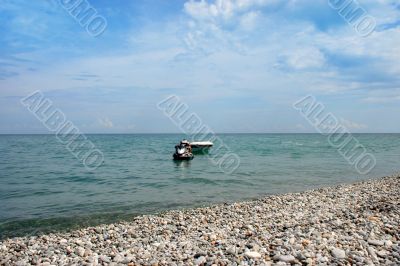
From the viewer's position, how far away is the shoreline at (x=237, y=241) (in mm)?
6742

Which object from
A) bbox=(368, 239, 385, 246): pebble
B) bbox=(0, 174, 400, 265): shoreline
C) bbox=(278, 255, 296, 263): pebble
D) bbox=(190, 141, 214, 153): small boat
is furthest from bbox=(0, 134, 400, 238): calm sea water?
bbox=(190, 141, 214, 153): small boat

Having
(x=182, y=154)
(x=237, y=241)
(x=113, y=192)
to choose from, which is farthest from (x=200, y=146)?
(x=237, y=241)

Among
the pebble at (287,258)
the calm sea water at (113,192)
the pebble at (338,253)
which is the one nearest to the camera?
the pebble at (287,258)

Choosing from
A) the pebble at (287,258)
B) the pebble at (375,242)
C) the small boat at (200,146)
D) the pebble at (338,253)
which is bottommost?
the pebble at (287,258)

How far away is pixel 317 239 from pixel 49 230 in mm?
9189

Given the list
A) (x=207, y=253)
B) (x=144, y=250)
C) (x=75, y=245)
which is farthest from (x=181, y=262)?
(x=75, y=245)

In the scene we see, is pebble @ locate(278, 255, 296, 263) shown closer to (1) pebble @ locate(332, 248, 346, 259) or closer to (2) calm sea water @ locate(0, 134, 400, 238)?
(1) pebble @ locate(332, 248, 346, 259)

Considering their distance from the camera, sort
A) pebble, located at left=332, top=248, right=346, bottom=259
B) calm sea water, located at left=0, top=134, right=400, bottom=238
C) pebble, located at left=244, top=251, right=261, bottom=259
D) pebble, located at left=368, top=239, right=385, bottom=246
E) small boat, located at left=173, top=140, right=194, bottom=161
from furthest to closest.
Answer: small boat, located at left=173, top=140, right=194, bottom=161
calm sea water, located at left=0, top=134, right=400, bottom=238
pebble, located at left=368, top=239, right=385, bottom=246
pebble, located at left=244, top=251, right=261, bottom=259
pebble, located at left=332, top=248, right=346, bottom=259

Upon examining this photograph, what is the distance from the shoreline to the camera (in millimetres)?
6742

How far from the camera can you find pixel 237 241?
26.7 ft

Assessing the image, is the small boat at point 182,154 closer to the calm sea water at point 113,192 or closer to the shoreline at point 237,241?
the calm sea water at point 113,192

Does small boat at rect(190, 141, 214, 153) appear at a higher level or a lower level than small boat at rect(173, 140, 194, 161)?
higher

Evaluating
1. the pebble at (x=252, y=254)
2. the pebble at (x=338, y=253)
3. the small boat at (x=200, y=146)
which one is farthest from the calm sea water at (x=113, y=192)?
the small boat at (x=200, y=146)

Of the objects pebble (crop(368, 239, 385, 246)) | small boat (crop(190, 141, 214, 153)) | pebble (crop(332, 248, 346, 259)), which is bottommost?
pebble (crop(332, 248, 346, 259))
